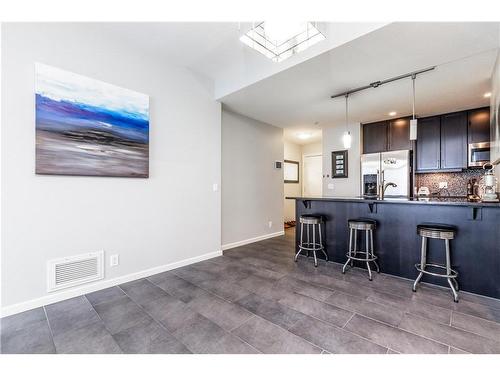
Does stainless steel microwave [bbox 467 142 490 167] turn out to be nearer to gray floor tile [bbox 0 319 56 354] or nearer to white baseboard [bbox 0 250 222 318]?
white baseboard [bbox 0 250 222 318]

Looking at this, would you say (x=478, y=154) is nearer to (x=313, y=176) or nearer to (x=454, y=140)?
(x=454, y=140)

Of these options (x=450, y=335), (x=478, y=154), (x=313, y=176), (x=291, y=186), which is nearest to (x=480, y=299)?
(x=450, y=335)

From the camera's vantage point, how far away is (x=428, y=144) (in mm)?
4430

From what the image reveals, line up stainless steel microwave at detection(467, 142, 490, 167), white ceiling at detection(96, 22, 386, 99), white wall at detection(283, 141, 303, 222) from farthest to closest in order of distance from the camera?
white wall at detection(283, 141, 303, 222)
stainless steel microwave at detection(467, 142, 490, 167)
white ceiling at detection(96, 22, 386, 99)

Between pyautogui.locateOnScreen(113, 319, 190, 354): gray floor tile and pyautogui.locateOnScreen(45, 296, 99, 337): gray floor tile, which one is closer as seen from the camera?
pyautogui.locateOnScreen(113, 319, 190, 354): gray floor tile

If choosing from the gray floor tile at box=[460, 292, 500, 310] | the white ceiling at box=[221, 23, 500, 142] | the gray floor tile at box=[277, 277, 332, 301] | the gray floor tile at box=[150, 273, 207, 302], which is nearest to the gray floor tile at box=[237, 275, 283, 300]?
the gray floor tile at box=[277, 277, 332, 301]

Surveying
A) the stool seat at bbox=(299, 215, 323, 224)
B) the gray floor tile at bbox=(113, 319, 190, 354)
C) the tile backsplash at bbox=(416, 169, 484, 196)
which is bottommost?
the gray floor tile at bbox=(113, 319, 190, 354)

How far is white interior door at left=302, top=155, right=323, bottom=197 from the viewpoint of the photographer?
7109mm

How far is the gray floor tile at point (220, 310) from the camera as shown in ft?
6.22

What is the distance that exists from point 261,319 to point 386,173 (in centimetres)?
408

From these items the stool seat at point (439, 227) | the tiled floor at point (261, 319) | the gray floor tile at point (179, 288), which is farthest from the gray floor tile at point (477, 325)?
the gray floor tile at point (179, 288)

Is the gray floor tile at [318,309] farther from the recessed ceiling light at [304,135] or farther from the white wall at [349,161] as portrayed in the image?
the recessed ceiling light at [304,135]
